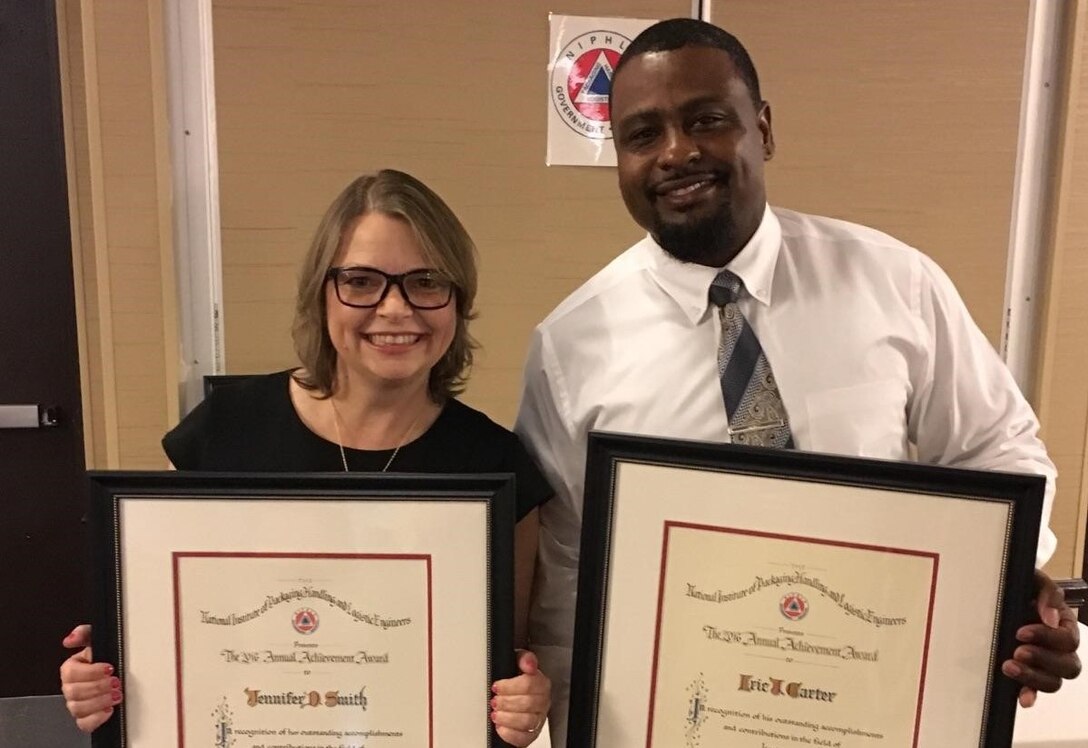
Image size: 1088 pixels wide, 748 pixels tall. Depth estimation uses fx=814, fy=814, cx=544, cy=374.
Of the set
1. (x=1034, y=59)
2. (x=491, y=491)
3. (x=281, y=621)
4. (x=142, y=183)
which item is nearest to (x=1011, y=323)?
(x=1034, y=59)

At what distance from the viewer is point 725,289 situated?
4.20ft

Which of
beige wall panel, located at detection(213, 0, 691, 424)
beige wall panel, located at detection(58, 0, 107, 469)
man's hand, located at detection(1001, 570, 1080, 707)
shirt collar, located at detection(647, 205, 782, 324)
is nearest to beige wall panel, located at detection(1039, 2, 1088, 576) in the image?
beige wall panel, located at detection(213, 0, 691, 424)

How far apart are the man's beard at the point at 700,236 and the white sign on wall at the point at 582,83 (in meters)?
0.83

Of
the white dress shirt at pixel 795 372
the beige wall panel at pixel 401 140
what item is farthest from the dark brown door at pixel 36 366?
the white dress shirt at pixel 795 372

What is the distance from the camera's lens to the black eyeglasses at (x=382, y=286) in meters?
1.21

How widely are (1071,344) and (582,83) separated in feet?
4.99

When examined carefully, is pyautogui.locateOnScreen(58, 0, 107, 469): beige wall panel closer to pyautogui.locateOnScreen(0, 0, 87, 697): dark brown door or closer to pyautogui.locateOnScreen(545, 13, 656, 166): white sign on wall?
pyautogui.locateOnScreen(0, 0, 87, 697): dark brown door

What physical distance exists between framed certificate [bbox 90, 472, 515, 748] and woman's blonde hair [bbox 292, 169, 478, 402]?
38cm

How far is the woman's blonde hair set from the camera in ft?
4.05

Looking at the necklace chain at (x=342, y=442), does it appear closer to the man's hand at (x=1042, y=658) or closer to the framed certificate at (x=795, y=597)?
the framed certificate at (x=795, y=597)

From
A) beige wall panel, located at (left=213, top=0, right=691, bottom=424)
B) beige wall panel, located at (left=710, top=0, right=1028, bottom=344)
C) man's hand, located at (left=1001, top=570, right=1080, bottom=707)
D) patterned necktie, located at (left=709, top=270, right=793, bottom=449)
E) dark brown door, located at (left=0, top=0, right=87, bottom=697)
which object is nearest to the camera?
man's hand, located at (left=1001, top=570, right=1080, bottom=707)

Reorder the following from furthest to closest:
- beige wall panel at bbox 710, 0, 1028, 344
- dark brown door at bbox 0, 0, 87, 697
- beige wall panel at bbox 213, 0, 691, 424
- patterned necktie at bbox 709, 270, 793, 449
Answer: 1. dark brown door at bbox 0, 0, 87, 697
2. beige wall panel at bbox 710, 0, 1028, 344
3. beige wall panel at bbox 213, 0, 691, 424
4. patterned necktie at bbox 709, 270, 793, 449

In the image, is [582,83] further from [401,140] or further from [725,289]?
[725,289]

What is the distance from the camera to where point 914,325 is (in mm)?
1281
